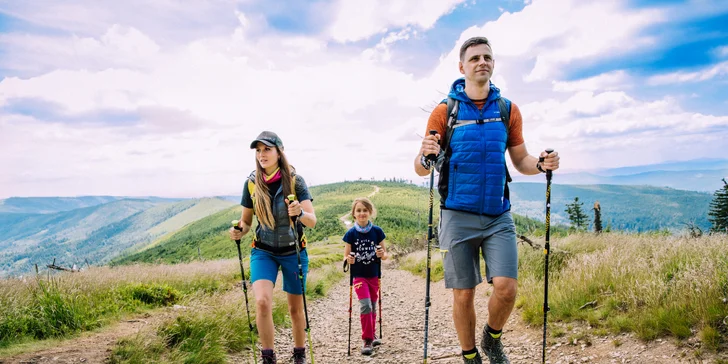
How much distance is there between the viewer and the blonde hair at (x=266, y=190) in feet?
16.1

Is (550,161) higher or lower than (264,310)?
higher

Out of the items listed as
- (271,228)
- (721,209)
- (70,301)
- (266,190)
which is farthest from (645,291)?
(721,209)

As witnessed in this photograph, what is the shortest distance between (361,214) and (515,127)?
3662 mm

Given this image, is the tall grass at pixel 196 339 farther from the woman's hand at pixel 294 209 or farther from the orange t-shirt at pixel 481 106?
the orange t-shirt at pixel 481 106

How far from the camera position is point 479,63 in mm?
4090

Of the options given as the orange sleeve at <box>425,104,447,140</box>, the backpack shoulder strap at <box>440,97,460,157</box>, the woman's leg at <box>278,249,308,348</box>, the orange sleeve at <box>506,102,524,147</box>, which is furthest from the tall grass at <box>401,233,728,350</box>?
the woman's leg at <box>278,249,308,348</box>

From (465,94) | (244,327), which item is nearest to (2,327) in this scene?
(244,327)

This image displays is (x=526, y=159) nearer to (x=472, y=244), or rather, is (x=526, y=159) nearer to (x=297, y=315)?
(x=472, y=244)

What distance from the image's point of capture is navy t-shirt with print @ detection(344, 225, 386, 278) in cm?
713

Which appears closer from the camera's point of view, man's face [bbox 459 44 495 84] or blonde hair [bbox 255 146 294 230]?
man's face [bbox 459 44 495 84]

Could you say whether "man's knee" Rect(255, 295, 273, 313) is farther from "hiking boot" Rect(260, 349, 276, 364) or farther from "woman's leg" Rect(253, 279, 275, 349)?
"hiking boot" Rect(260, 349, 276, 364)

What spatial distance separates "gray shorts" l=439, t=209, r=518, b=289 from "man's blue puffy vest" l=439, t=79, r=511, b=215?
109mm

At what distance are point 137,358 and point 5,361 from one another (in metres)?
1.42

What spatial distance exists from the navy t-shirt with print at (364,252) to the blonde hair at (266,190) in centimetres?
239
